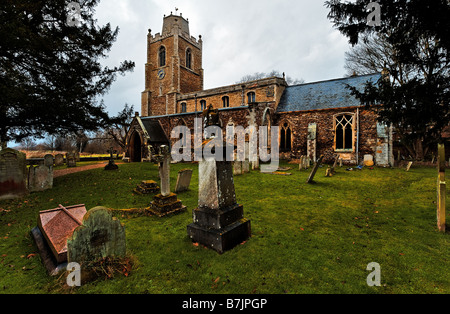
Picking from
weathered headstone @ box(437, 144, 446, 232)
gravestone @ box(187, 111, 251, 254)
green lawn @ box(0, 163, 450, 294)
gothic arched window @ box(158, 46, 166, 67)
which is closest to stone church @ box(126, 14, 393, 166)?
weathered headstone @ box(437, 144, 446, 232)

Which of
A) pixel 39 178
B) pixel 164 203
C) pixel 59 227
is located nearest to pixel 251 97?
pixel 164 203

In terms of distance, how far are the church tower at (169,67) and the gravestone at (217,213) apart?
26037mm

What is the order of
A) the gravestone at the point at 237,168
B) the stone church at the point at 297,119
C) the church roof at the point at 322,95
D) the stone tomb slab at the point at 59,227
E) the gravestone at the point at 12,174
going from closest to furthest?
the stone tomb slab at the point at 59,227 → the gravestone at the point at 12,174 → the gravestone at the point at 237,168 → the stone church at the point at 297,119 → the church roof at the point at 322,95

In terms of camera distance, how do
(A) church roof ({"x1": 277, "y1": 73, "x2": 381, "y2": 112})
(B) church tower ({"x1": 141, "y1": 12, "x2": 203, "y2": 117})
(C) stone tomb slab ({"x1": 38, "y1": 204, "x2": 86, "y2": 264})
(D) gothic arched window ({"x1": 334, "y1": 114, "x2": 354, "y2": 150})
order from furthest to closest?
(B) church tower ({"x1": 141, "y1": 12, "x2": 203, "y2": 117}), (A) church roof ({"x1": 277, "y1": 73, "x2": 381, "y2": 112}), (D) gothic arched window ({"x1": 334, "y1": 114, "x2": 354, "y2": 150}), (C) stone tomb slab ({"x1": 38, "y1": 204, "x2": 86, "y2": 264})

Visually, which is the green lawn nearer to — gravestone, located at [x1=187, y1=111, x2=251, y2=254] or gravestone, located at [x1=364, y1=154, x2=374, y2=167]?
gravestone, located at [x1=187, y1=111, x2=251, y2=254]

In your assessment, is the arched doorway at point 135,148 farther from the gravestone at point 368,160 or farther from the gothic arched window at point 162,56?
the gravestone at point 368,160

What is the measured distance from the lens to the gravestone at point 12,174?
635 cm

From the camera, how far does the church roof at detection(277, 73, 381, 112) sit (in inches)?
617

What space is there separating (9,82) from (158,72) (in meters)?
27.1

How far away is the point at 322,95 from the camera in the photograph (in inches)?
674

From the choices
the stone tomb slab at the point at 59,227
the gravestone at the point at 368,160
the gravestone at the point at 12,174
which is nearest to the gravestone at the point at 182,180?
the stone tomb slab at the point at 59,227

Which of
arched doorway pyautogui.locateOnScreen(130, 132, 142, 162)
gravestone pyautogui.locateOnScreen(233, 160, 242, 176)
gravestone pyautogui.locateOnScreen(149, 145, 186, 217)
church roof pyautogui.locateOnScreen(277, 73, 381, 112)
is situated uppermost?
church roof pyautogui.locateOnScreen(277, 73, 381, 112)

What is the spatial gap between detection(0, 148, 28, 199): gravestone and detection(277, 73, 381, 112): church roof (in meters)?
17.7
